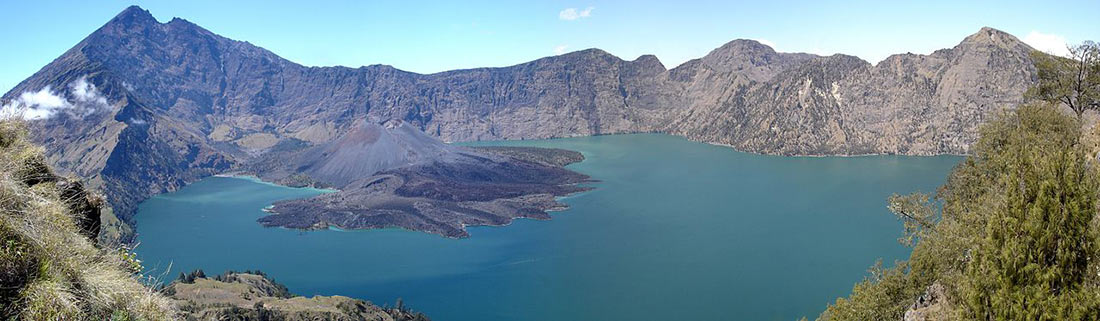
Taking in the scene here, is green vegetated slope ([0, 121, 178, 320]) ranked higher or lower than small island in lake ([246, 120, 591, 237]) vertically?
higher

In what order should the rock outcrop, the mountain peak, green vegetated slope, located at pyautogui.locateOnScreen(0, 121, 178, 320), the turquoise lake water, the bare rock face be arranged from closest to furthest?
1. green vegetated slope, located at pyautogui.locateOnScreen(0, 121, 178, 320)
2. the bare rock face
3. the rock outcrop
4. the turquoise lake water
5. the mountain peak

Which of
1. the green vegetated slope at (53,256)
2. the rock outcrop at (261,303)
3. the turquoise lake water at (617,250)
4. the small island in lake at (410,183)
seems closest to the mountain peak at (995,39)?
the turquoise lake water at (617,250)

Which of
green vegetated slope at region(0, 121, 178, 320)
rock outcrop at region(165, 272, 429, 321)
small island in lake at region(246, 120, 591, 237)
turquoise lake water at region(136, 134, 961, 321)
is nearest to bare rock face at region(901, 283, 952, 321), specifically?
green vegetated slope at region(0, 121, 178, 320)

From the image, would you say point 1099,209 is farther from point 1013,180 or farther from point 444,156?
point 444,156

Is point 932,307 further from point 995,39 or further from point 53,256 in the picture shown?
point 995,39

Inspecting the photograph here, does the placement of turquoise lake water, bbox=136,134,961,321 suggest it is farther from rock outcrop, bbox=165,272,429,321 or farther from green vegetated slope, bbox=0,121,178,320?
green vegetated slope, bbox=0,121,178,320

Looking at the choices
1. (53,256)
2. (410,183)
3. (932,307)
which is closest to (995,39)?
(410,183)

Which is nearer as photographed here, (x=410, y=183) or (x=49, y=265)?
(x=49, y=265)

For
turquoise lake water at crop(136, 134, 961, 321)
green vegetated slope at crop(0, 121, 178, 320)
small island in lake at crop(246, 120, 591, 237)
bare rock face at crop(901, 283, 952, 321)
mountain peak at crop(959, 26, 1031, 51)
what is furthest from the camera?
mountain peak at crop(959, 26, 1031, 51)
